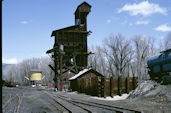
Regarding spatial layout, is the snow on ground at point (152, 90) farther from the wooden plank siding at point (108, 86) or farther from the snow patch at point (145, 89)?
the wooden plank siding at point (108, 86)

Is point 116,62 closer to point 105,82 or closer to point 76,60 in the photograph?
point 76,60

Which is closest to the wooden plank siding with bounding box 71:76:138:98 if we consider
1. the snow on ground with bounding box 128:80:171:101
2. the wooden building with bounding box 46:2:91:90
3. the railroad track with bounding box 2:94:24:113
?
the snow on ground with bounding box 128:80:171:101

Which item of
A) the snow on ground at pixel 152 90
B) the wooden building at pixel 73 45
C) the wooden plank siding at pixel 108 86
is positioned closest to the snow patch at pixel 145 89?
the snow on ground at pixel 152 90

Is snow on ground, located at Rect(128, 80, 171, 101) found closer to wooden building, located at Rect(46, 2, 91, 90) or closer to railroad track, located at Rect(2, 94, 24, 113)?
railroad track, located at Rect(2, 94, 24, 113)

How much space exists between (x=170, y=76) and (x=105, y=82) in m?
6.12

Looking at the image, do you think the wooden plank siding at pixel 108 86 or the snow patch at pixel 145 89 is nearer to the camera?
the snow patch at pixel 145 89

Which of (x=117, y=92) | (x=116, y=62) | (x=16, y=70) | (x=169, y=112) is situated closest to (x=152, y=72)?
(x=117, y=92)

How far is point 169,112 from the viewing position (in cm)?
928

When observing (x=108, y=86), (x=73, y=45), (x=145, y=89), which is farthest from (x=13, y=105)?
(x=73, y=45)

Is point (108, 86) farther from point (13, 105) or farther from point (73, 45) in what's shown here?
point (73, 45)

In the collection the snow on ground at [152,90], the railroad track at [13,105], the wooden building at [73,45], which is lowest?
the railroad track at [13,105]

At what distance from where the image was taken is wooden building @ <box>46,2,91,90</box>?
3950cm

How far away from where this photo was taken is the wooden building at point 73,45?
39.5 meters

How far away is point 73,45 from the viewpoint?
132 feet
